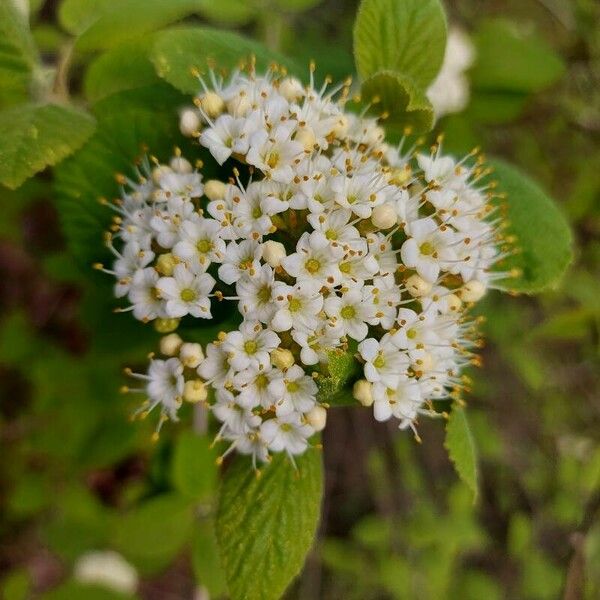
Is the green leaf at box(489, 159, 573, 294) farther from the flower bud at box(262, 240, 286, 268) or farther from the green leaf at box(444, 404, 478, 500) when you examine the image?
the flower bud at box(262, 240, 286, 268)

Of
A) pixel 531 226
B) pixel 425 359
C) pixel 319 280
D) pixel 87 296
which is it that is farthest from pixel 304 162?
pixel 87 296

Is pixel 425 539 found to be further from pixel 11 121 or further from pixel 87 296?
pixel 11 121

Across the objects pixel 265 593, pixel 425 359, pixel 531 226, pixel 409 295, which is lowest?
pixel 265 593

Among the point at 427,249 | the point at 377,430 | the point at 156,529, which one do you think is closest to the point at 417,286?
the point at 427,249

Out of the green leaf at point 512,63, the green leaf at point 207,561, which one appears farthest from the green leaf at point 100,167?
the green leaf at point 512,63

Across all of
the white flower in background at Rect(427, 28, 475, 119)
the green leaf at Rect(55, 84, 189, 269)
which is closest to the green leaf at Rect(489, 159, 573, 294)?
the green leaf at Rect(55, 84, 189, 269)

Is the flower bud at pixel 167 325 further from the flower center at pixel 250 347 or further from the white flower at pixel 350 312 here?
the white flower at pixel 350 312
